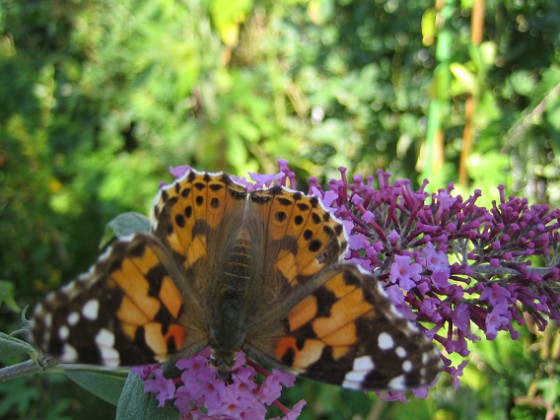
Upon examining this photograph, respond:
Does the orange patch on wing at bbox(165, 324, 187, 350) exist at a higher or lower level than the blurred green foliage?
lower

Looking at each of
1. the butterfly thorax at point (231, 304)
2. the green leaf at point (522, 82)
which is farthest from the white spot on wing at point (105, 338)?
the green leaf at point (522, 82)

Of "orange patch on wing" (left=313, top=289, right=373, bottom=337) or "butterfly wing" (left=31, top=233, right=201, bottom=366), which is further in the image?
"orange patch on wing" (left=313, top=289, right=373, bottom=337)

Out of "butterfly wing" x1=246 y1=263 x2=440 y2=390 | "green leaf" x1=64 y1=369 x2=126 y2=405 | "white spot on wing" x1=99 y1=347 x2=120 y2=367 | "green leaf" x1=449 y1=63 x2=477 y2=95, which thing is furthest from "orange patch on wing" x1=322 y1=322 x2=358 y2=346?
"green leaf" x1=449 y1=63 x2=477 y2=95

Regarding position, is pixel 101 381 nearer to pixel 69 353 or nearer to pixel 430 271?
pixel 69 353

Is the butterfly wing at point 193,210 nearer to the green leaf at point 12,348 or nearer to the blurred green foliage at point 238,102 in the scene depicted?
the green leaf at point 12,348

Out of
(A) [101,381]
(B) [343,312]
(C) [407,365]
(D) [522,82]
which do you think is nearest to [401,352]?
(C) [407,365]

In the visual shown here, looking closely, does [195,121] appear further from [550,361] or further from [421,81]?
[550,361]

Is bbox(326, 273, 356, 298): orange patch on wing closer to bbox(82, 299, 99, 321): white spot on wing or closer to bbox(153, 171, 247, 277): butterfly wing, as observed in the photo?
bbox(153, 171, 247, 277): butterfly wing
